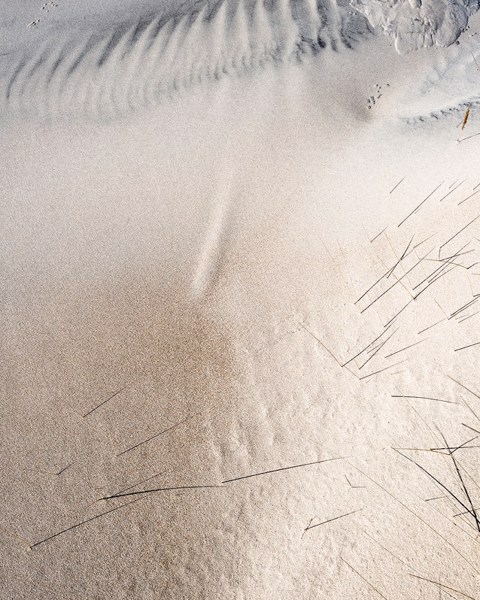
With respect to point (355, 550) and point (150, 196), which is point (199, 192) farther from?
point (355, 550)

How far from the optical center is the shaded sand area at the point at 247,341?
169cm

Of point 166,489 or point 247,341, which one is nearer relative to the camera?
point 166,489

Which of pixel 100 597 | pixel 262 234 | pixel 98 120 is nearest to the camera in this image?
pixel 100 597

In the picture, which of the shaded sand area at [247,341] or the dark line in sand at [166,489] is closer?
the shaded sand area at [247,341]

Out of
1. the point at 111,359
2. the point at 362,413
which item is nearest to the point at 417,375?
the point at 362,413

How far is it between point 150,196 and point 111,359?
0.96 m

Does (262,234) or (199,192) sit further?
(199,192)

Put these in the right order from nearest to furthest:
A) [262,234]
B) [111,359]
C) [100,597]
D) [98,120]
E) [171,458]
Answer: [100,597], [171,458], [111,359], [262,234], [98,120]

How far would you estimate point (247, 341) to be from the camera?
2090 mm

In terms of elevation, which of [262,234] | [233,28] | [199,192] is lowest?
[262,234]

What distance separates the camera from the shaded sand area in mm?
1687

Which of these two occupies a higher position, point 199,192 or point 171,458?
point 199,192

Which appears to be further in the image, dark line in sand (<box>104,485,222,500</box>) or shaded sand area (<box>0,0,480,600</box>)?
dark line in sand (<box>104,485,222,500</box>)

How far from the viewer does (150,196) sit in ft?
8.54
